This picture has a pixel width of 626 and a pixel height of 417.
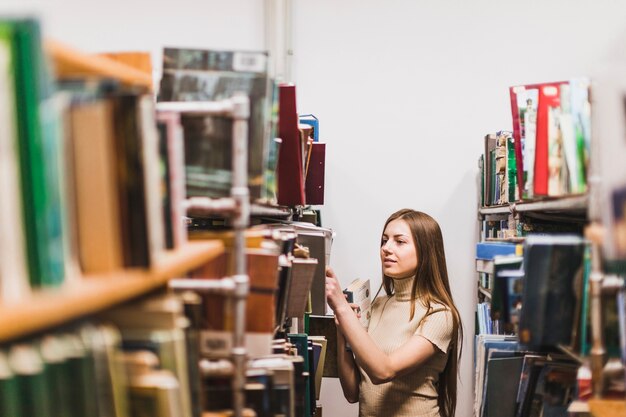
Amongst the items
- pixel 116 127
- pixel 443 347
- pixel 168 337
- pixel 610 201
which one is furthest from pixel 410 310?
pixel 116 127

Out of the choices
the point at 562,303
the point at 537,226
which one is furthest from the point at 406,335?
the point at 562,303

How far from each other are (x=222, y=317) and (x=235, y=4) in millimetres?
2840

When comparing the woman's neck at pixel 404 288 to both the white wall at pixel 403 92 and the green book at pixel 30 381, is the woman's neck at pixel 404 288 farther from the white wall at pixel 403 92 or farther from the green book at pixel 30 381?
the green book at pixel 30 381

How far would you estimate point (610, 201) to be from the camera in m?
0.98

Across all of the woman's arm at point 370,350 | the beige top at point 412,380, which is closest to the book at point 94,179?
the woman's arm at point 370,350

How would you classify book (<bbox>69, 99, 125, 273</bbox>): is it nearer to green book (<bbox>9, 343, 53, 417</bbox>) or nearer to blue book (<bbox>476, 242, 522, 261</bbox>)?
green book (<bbox>9, 343, 53, 417</bbox>)

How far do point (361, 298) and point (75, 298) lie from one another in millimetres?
2162

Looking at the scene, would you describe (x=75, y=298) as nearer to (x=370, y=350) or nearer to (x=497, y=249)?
(x=497, y=249)

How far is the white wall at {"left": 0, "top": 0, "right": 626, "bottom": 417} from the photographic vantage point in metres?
3.65

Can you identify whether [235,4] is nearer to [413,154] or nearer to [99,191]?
[413,154]

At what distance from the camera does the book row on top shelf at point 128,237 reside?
0.60 meters

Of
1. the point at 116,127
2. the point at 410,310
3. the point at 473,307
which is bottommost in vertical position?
the point at 473,307

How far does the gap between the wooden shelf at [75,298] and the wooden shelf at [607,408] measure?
0.80 metres

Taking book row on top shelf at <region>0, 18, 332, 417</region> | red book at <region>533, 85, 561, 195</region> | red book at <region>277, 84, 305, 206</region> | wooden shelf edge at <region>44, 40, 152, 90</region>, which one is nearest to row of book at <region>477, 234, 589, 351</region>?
red book at <region>533, 85, 561, 195</region>
